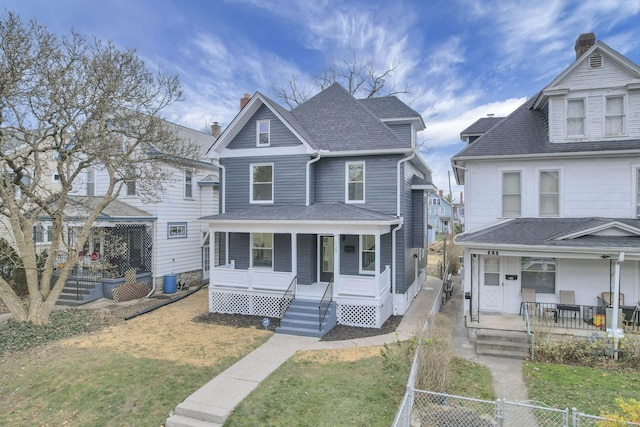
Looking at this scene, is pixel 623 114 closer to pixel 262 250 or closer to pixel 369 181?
pixel 369 181

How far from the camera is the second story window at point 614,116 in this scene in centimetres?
1185

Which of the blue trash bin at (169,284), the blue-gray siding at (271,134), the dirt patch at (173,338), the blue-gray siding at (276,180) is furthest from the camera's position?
the blue trash bin at (169,284)

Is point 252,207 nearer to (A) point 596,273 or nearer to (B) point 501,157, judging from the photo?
(B) point 501,157

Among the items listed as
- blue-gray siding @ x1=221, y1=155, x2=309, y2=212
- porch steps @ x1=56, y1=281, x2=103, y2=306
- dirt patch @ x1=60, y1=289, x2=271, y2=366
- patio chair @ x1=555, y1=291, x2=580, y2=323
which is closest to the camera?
dirt patch @ x1=60, y1=289, x2=271, y2=366

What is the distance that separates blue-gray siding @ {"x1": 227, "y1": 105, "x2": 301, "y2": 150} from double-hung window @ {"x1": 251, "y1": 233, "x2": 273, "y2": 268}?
3.79m

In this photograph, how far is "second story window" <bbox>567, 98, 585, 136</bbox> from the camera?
12.2m

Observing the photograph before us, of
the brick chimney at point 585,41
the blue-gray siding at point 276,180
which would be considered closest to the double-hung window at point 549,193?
the brick chimney at point 585,41

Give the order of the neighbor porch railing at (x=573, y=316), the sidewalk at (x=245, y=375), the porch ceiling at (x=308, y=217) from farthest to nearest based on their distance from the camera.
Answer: the porch ceiling at (x=308, y=217), the neighbor porch railing at (x=573, y=316), the sidewalk at (x=245, y=375)

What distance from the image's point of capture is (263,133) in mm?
15156

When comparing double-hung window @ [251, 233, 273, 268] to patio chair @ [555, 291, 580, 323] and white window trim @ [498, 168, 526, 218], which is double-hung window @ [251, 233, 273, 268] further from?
patio chair @ [555, 291, 580, 323]

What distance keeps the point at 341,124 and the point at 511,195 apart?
23.9 ft

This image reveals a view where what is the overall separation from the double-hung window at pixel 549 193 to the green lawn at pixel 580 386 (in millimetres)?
5446

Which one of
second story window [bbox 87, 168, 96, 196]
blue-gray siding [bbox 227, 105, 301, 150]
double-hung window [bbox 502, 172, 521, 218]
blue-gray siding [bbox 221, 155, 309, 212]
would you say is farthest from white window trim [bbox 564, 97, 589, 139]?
second story window [bbox 87, 168, 96, 196]

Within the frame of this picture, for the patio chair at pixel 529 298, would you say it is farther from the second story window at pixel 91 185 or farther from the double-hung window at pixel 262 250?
the second story window at pixel 91 185
